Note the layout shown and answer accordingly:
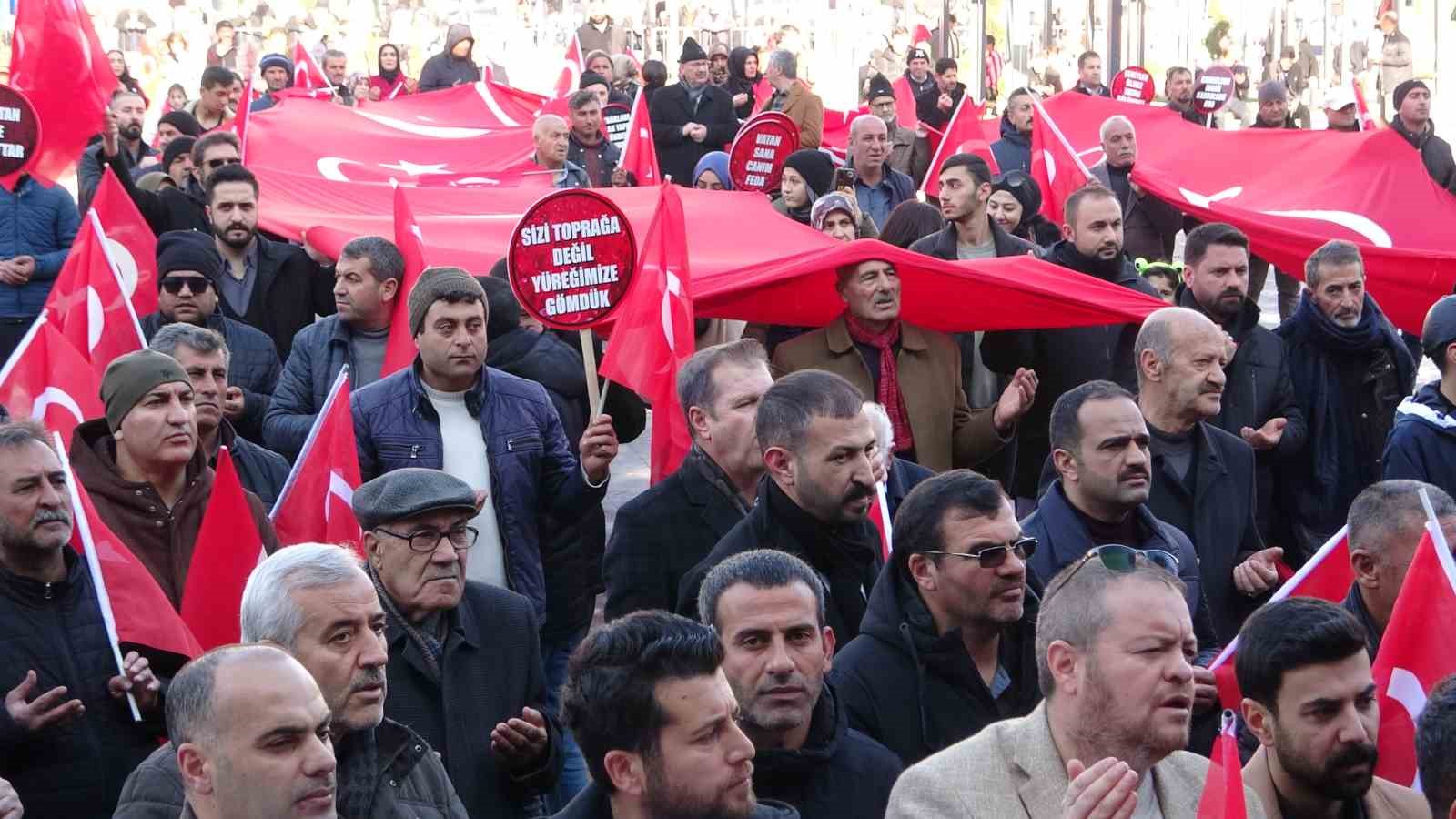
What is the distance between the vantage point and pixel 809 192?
10.7 metres

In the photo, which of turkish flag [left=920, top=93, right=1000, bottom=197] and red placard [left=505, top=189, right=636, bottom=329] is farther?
turkish flag [left=920, top=93, right=1000, bottom=197]

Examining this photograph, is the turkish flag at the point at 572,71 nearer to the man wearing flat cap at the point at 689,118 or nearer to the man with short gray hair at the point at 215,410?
the man wearing flat cap at the point at 689,118

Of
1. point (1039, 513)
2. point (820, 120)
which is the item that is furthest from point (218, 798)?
point (820, 120)

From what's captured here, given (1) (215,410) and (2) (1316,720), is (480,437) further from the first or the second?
(2) (1316,720)

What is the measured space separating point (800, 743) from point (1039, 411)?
4.01m

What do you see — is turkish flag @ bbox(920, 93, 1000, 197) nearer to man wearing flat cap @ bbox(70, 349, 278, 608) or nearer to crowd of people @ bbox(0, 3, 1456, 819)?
crowd of people @ bbox(0, 3, 1456, 819)

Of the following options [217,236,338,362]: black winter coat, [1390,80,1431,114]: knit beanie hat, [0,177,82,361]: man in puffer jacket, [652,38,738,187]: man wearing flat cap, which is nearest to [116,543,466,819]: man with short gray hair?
[217,236,338,362]: black winter coat

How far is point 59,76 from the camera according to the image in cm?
1052

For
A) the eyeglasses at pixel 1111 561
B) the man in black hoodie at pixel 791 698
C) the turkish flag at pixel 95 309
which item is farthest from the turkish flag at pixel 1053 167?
the eyeglasses at pixel 1111 561

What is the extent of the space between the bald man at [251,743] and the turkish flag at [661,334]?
301 cm

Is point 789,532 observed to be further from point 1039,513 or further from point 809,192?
point 809,192

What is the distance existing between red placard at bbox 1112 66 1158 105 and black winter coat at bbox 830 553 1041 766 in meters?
13.3

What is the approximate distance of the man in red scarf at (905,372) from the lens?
7.04 meters

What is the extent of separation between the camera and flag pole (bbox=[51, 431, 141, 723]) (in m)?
4.71
